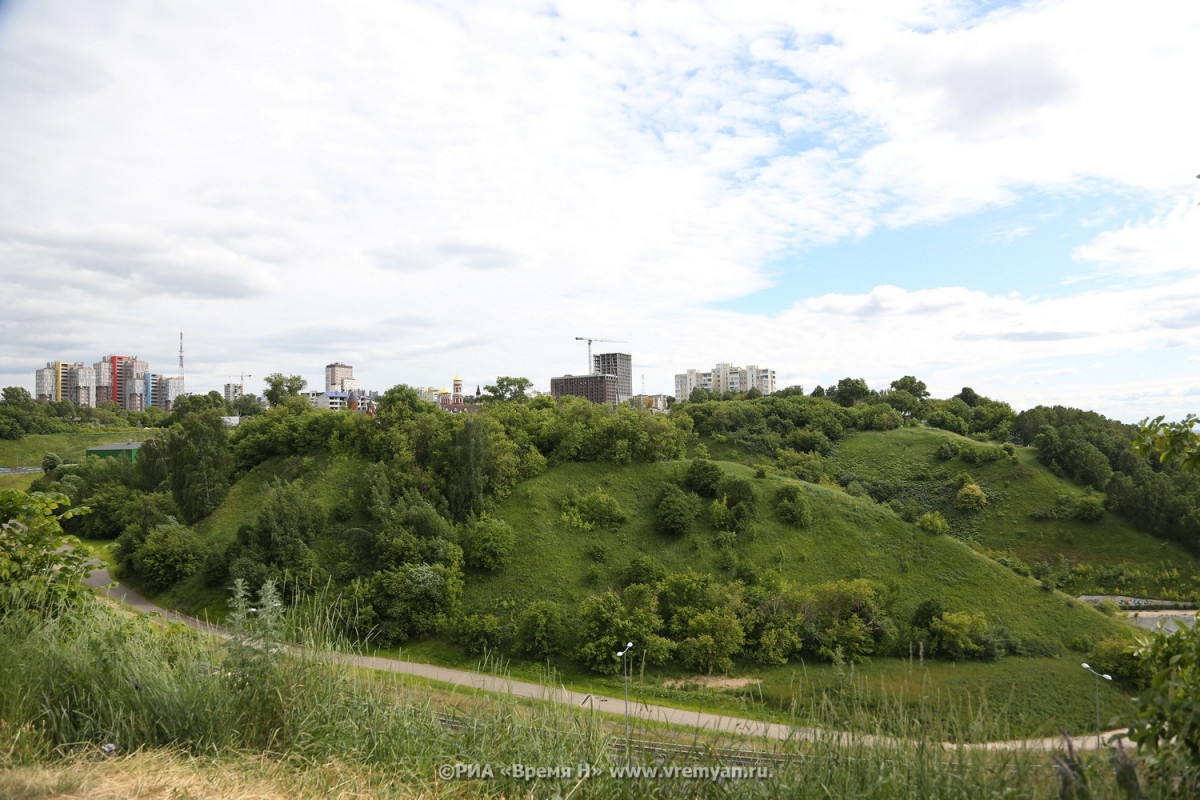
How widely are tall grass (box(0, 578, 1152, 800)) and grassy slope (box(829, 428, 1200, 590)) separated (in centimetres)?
4038

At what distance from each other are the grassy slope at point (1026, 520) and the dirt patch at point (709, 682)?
23779 mm

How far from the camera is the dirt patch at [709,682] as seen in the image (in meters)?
21.5

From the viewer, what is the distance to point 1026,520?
40.2 meters

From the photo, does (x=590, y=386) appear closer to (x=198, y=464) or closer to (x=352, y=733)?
(x=198, y=464)

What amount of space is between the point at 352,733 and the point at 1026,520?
4489 centimetres

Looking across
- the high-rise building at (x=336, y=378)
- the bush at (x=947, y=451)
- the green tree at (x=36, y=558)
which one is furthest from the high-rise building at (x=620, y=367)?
the green tree at (x=36, y=558)

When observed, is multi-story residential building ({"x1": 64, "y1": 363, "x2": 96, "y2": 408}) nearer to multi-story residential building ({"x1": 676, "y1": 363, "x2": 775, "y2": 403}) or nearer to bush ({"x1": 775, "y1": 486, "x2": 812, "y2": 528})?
multi-story residential building ({"x1": 676, "y1": 363, "x2": 775, "y2": 403})

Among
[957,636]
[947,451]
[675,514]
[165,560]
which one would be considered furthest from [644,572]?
[947,451]

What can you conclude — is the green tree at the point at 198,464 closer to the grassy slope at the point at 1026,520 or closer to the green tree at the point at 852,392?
the grassy slope at the point at 1026,520

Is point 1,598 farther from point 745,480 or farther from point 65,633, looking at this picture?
point 745,480

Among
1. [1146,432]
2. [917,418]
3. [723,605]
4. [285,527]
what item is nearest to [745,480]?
[723,605]

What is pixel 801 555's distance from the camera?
94.8 feet

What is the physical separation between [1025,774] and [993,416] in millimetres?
64817

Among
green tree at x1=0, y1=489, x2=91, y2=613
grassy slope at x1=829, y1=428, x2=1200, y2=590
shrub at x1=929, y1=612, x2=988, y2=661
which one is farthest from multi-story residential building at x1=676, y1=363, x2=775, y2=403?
green tree at x1=0, y1=489, x2=91, y2=613
